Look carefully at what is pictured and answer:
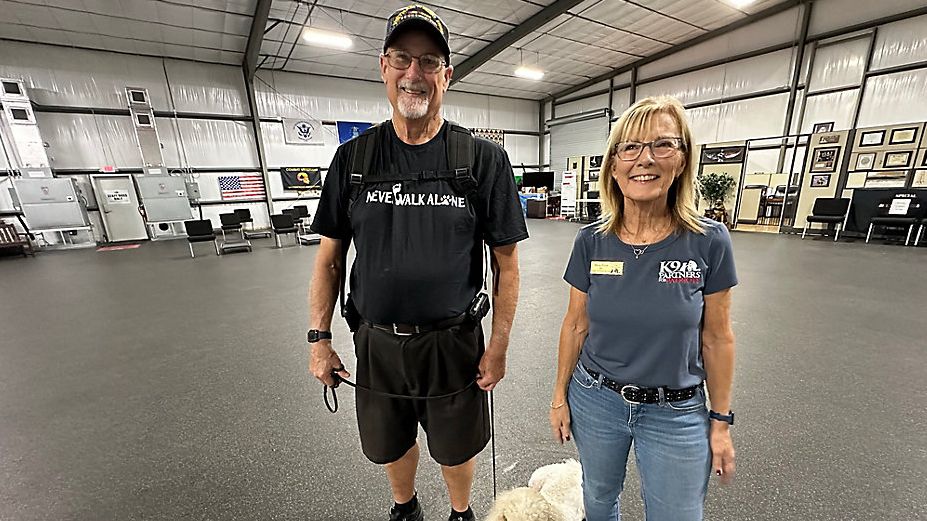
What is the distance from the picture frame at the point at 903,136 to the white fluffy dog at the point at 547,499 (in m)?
10.1

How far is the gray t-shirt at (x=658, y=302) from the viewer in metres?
0.86

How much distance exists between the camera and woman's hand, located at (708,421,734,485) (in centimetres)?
89

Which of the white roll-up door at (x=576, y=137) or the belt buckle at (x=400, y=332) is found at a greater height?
the white roll-up door at (x=576, y=137)

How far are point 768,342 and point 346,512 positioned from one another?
10.7 feet

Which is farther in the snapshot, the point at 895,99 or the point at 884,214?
the point at 895,99

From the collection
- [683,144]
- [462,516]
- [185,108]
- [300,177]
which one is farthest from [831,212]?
[185,108]

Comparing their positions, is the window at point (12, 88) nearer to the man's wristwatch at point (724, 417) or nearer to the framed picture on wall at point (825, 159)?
the man's wristwatch at point (724, 417)

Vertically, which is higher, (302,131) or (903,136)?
(302,131)

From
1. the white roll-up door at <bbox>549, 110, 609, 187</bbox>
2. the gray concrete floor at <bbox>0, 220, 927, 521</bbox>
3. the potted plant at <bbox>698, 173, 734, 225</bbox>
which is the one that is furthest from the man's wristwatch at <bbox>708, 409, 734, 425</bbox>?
the white roll-up door at <bbox>549, 110, 609, 187</bbox>

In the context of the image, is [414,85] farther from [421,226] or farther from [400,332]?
[400,332]

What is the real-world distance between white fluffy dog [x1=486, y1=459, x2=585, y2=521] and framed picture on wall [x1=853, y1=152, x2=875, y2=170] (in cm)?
1002

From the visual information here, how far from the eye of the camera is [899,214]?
21.5 ft

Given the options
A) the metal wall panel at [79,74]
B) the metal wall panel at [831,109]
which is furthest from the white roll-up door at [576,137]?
the metal wall panel at [79,74]

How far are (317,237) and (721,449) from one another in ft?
31.5
